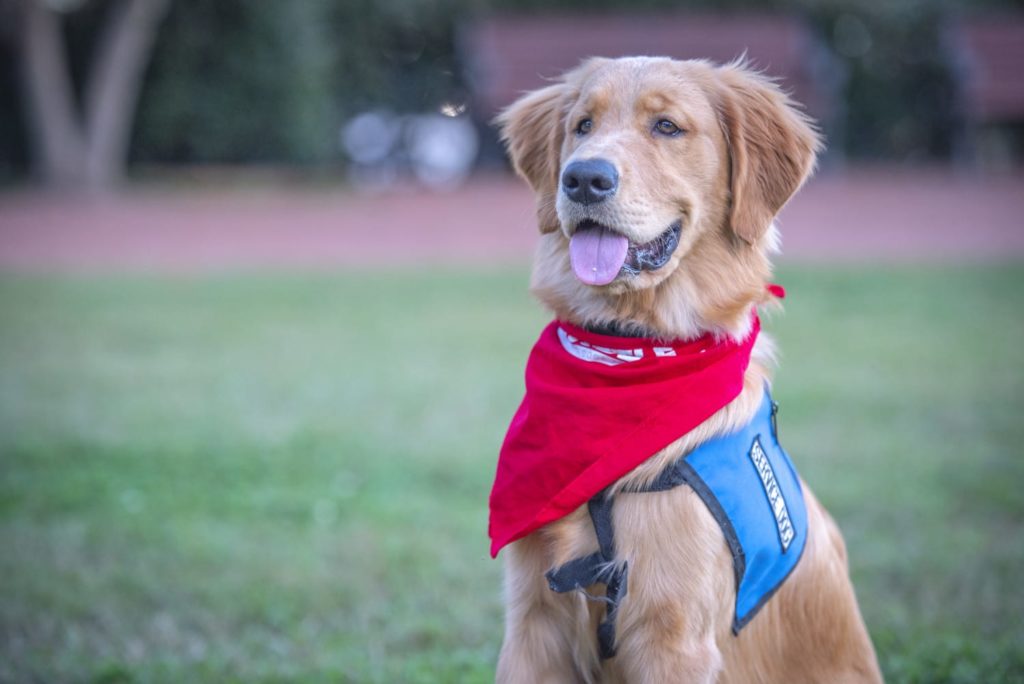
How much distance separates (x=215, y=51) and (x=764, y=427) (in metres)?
31.0

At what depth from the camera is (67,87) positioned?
96.9 ft

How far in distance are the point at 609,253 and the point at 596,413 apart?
1.70 feet

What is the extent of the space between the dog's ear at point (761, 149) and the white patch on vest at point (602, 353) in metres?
0.58

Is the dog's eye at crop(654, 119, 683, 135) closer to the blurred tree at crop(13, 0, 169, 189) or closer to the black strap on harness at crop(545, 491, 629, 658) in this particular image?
the black strap on harness at crop(545, 491, 629, 658)

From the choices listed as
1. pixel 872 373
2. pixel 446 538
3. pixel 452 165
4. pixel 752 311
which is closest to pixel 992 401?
pixel 872 373

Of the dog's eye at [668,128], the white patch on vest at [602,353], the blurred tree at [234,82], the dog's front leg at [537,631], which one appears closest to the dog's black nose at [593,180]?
the dog's eye at [668,128]

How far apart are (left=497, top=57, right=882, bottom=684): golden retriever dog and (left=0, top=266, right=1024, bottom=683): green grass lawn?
1.17 m

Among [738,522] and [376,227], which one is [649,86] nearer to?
[738,522]

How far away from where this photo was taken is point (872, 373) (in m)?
10.5

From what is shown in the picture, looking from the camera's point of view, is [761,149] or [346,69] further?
[346,69]

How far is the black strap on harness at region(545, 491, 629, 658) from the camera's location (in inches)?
123

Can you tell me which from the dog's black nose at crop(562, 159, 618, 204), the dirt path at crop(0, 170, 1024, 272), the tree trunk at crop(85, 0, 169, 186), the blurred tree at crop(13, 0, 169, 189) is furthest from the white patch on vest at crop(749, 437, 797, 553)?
the tree trunk at crop(85, 0, 169, 186)

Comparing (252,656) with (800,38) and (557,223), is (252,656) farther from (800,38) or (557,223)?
(800,38)

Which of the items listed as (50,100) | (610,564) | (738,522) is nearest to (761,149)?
(738,522)
